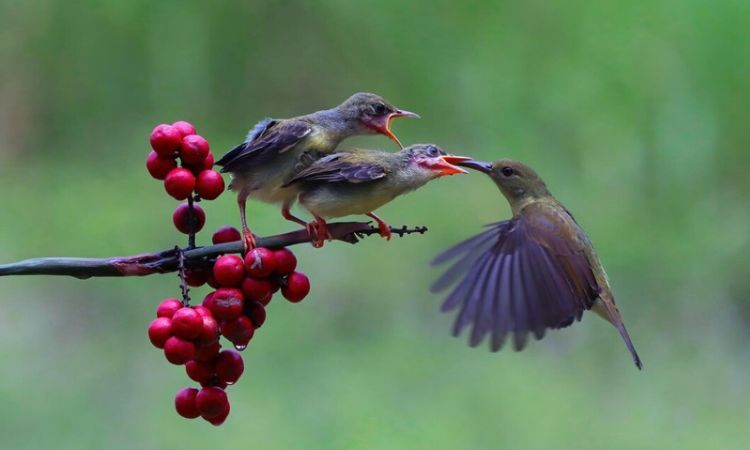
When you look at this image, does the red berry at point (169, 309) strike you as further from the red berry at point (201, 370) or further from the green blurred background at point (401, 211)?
the green blurred background at point (401, 211)

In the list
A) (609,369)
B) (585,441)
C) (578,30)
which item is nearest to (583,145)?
(578,30)

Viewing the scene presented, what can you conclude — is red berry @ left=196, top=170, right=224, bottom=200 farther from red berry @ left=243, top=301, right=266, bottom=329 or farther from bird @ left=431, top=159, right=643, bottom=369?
bird @ left=431, top=159, right=643, bottom=369

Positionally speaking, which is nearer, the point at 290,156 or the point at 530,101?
the point at 290,156

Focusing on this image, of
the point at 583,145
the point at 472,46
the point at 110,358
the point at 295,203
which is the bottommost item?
the point at 295,203

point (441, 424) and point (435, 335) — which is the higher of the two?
point (435, 335)

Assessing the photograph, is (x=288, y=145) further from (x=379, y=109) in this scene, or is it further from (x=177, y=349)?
(x=177, y=349)

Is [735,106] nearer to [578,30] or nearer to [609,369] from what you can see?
[578,30]

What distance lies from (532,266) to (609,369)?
1.96 meters

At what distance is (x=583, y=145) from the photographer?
15.7 feet

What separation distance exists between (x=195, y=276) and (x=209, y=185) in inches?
5.0

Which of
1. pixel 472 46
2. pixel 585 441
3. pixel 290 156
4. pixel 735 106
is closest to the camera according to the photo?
pixel 290 156

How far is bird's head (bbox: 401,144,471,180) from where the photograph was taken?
69.9 inches

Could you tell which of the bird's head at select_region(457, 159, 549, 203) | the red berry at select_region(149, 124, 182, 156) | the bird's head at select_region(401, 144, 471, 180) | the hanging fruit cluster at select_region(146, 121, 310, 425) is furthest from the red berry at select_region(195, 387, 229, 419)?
the bird's head at select_region(457, 159, 549, 203)

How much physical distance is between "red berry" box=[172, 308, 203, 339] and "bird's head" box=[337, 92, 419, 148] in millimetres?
491
